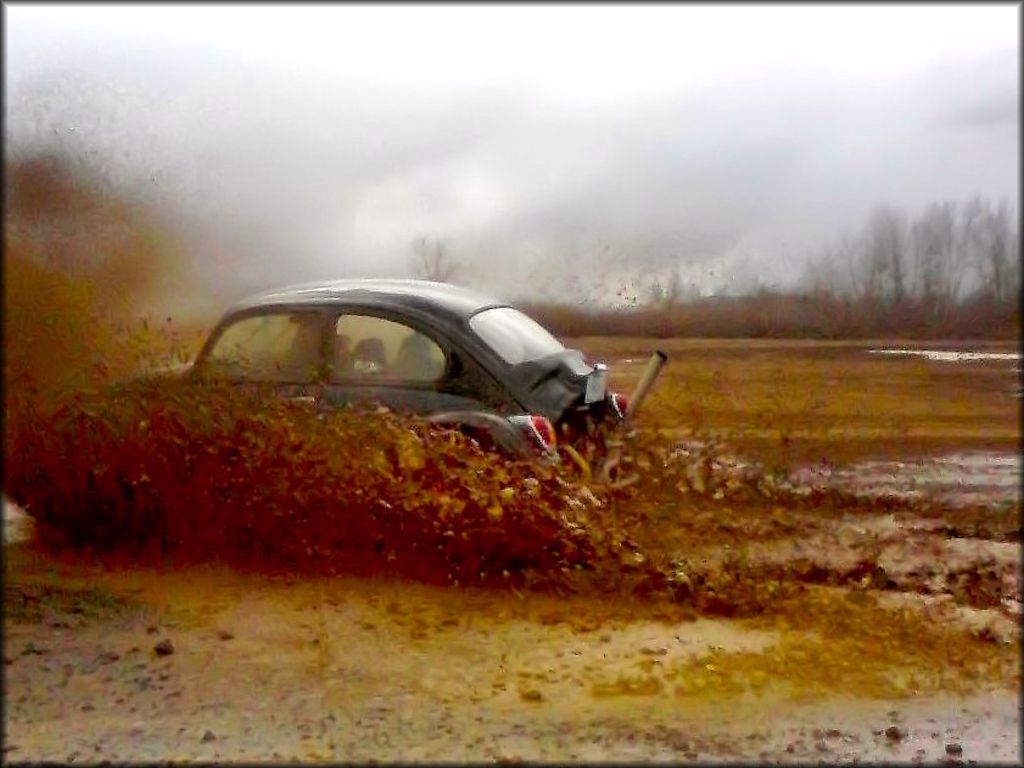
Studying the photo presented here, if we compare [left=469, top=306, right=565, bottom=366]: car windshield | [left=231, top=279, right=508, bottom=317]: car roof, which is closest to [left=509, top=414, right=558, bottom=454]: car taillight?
[left=469, top=306, right=565, bottom=366]: car windshield

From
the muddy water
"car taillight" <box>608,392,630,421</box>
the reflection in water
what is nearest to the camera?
the muddy water

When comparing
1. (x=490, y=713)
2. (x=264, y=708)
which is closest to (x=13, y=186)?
(x=264, y=708)

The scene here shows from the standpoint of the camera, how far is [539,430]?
589 cm

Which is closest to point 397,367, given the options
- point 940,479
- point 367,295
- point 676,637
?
point 367,295

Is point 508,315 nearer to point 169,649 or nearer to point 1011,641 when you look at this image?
point 169,649

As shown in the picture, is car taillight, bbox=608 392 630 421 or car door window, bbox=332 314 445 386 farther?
car taillight, bbox=608 392 630 421

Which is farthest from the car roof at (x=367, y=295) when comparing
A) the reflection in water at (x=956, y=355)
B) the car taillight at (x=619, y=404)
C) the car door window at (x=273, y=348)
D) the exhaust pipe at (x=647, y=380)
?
the reflection in water at (x=956, y=355)

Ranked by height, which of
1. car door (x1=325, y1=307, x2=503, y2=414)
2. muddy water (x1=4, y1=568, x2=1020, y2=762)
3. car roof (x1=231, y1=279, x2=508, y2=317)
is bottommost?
muddy water (x1=4, y1=568, x2=1020, y2=762)

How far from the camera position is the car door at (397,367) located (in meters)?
5.95

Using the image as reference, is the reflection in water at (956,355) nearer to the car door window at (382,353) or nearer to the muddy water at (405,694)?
the muddy water at (405,694)

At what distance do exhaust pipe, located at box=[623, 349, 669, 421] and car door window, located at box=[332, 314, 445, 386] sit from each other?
124cm

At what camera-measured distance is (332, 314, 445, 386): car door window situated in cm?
598

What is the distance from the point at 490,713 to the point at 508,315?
2460 millimetres

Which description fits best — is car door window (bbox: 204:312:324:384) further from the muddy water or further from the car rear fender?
the muddy water
